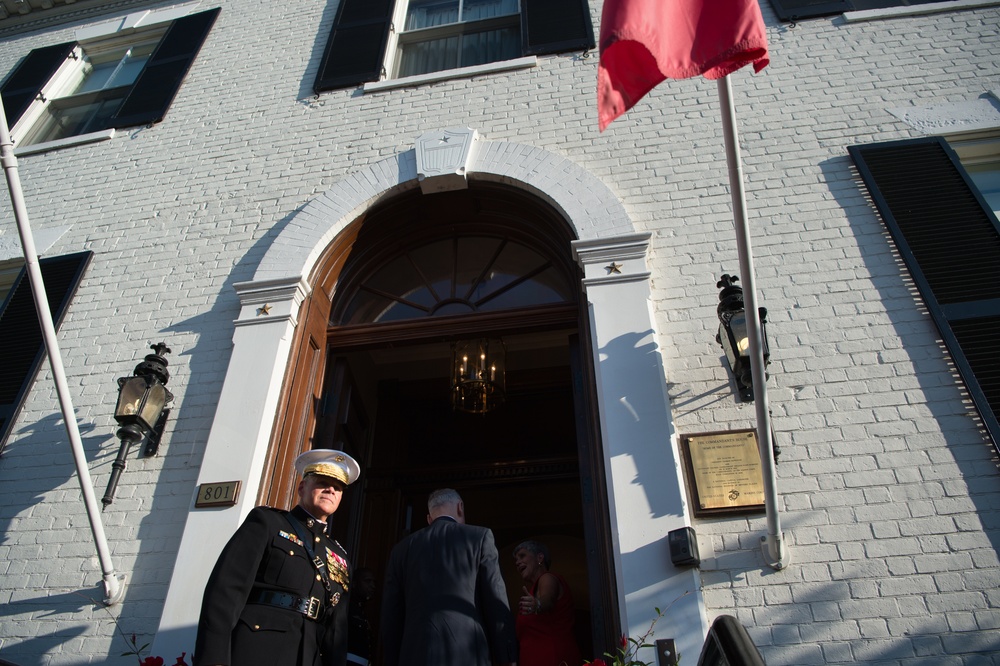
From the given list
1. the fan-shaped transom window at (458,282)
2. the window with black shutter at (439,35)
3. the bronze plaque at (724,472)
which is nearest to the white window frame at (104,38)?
the window with black shutter at (439,35)

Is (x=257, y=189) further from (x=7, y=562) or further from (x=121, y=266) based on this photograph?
(x=7, y=562)

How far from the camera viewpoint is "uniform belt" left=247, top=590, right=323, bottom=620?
2.89 m

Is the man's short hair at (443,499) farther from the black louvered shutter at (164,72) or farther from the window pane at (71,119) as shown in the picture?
the window pane at (71,119)

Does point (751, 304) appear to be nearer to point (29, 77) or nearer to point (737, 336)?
point (737, 336)

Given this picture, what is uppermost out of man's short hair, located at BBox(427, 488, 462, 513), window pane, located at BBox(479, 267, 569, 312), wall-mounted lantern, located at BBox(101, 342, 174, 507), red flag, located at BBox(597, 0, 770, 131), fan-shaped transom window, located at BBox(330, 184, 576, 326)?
fan-shaped transom window, located at BBox(330, 184, 576, 326)

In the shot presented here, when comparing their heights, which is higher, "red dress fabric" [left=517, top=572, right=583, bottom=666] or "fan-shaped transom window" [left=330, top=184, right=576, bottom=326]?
"fan-shaped transom window" [left=330, top=184, right=576, bottom=326]

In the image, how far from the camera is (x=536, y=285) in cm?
546

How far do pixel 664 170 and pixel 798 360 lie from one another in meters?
1.80

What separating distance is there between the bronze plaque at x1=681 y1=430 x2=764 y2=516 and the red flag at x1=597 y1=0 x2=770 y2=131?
5.70 ft

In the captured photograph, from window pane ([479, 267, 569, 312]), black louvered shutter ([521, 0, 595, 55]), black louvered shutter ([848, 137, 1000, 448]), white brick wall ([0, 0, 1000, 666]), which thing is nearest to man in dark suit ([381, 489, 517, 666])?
white brick wall ([0, 0, 1000, 666])

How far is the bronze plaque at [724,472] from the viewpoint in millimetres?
3633

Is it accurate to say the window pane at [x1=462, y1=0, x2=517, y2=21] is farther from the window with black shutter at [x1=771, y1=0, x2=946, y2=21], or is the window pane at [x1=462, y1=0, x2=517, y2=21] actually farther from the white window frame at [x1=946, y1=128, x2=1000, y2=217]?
the white window frame at [x1=946, y1=128, x2=1000, y2=217]

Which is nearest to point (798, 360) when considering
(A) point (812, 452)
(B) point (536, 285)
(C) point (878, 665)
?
(A) point (812, 452)

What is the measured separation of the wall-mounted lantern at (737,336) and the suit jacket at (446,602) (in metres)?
1.59
